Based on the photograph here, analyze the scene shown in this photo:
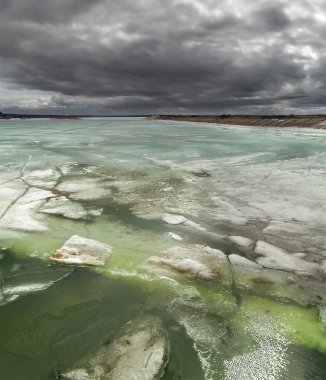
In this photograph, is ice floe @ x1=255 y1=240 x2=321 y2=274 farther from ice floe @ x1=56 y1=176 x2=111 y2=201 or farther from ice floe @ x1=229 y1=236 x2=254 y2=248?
ice floe @ x1=56 y1=176 x2=111 y2=201

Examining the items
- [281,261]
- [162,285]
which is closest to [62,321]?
[162,285]

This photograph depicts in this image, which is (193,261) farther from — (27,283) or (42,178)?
(42,178)

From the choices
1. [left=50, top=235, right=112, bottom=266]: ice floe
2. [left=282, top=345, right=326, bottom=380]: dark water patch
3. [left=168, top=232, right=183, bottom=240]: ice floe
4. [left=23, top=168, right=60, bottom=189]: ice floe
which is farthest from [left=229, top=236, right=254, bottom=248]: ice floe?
[left=23, top=168, right=60, bottom=189]: ice floe

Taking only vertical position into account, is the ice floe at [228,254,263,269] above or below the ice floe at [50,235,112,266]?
above

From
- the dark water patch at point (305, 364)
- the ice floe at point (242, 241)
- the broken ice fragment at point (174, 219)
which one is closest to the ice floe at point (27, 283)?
the broken ice fragment at point (174, 219)

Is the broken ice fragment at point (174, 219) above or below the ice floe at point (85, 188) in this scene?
above

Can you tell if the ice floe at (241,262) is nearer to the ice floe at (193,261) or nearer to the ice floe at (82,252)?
the ice floe at (193,261)
